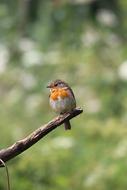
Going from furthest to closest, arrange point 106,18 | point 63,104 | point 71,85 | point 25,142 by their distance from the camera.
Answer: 1. point 106,18
2. point 71,85
3. point 63,104
4. point 25,142

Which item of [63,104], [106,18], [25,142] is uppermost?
[106,18]

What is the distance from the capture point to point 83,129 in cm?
938

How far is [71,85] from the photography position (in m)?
10.9

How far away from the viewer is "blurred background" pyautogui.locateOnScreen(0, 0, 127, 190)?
313 inches

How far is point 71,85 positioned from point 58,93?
5.96 meters

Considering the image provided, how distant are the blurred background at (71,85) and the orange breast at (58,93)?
208 centimetres

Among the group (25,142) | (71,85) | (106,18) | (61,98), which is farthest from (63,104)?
(106,18)

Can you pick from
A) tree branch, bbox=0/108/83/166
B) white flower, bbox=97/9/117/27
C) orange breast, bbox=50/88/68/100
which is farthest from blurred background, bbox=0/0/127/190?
tree branch, bbox=0/108/83/166

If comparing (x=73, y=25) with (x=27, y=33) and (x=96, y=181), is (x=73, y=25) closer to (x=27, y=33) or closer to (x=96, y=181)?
(x=27, y=33)

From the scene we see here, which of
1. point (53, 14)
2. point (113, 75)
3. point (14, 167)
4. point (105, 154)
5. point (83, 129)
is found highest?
point (53, 14)

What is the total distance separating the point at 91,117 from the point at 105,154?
1.52 metres

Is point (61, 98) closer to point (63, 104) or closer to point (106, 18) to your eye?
point (63, 104)

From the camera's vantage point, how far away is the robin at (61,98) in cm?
488

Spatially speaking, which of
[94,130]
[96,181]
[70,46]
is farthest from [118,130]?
[70,46]
